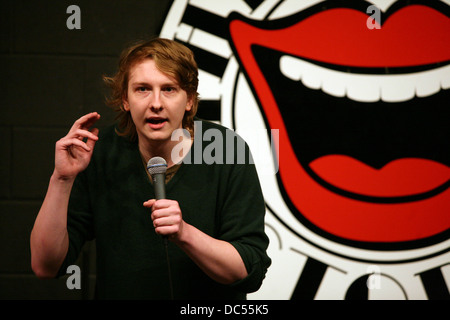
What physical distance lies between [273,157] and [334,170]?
286mm

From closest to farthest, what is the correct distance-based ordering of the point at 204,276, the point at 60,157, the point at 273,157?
the point at 60,157 → the point at 204,276 → the point at 273,157

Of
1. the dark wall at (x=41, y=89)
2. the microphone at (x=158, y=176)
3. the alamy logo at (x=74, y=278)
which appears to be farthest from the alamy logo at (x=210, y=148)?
the alamy logo at (x=74, y=278)

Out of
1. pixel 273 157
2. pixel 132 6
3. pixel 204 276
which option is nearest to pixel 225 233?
pixel 204 276

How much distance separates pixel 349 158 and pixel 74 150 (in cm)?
131

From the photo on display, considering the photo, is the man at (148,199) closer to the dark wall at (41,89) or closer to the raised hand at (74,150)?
the raised hand at (74,150)

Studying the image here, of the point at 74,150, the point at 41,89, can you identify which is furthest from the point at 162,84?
the point at 41,89

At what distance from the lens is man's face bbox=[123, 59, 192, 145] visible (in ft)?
3.89

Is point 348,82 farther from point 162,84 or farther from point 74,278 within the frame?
point 74,278

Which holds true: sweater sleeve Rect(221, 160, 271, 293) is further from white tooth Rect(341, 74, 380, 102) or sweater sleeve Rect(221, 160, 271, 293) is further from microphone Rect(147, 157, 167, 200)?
white tooth Rect(341, 74, 380, 102)

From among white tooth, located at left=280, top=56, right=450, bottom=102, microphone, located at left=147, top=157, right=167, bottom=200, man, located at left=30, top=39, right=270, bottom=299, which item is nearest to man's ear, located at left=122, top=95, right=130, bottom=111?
man, located at left=30, top=39, right=270, bottom=299

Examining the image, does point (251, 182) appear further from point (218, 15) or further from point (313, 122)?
point (218, 15)

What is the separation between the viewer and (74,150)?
116 centimetres

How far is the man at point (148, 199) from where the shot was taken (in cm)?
115

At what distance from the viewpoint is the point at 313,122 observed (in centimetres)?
206
